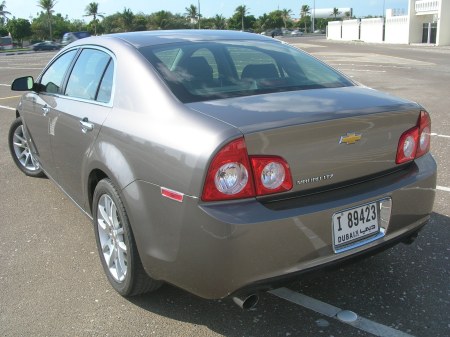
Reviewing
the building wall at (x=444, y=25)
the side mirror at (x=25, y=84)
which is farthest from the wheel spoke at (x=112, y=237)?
the building wall at (x=444, y=25)

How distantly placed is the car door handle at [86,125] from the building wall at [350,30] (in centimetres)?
6542

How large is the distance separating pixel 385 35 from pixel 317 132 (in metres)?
55.3

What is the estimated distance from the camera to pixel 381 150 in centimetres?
277

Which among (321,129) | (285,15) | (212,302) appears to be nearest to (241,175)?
(321,129)

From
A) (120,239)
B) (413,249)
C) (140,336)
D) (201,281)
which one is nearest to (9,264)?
(120,239)

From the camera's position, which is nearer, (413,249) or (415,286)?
(415,286)

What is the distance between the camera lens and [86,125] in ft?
10.9

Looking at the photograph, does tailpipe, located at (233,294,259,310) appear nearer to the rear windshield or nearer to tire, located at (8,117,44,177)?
the rear windshield

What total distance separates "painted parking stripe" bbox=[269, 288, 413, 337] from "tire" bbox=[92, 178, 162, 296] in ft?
2.72

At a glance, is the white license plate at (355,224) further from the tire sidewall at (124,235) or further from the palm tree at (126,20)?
the palm tree at (126,20)

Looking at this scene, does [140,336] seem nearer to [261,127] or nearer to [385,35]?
[261,127]

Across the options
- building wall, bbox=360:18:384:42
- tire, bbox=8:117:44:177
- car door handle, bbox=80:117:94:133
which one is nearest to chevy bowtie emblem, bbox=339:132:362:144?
car door handle, bbox=80:117:94:133

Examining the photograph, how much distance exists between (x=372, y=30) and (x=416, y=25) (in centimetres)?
1204

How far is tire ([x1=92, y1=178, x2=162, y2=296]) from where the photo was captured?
2842mm
